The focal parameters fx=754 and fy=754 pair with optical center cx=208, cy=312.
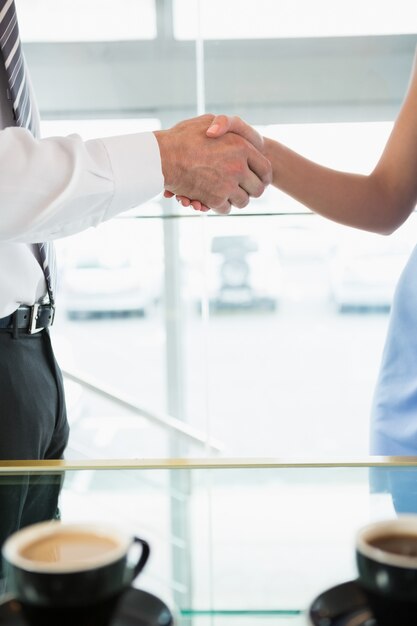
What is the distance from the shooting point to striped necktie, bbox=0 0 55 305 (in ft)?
3.71

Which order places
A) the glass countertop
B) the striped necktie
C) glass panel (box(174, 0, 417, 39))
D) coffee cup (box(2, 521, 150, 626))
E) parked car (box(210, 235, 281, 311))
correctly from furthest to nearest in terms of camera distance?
parked car (box(210, 235, 281, 311))
glass panel (box(174, 0, 417, 39))
the striped necktie
the glass countertop
coffee cup (box(2, 521, 150, 626))

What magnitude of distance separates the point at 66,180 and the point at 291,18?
6.77 ft

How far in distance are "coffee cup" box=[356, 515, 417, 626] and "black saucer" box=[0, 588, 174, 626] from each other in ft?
0.39

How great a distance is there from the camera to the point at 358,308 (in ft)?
10.9

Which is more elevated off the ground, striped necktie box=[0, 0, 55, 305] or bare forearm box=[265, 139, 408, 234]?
striped necktie box=[0, 0, 55, 305]

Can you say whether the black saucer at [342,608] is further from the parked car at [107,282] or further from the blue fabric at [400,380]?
the parked car at [107,282]

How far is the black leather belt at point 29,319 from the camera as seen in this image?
118 cm

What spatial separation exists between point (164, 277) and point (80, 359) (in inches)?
23.9

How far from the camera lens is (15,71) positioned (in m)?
1.15

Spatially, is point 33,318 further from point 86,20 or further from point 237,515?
point 86,20

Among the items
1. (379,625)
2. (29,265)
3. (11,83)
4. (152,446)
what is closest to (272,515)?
(379,625)

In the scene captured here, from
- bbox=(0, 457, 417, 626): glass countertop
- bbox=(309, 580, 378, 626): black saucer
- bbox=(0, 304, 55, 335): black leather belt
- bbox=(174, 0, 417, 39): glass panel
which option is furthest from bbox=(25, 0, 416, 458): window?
bbox=(309, 580, 378, 626): black saucer

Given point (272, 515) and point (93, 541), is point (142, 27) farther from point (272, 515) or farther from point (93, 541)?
point (93, 541)

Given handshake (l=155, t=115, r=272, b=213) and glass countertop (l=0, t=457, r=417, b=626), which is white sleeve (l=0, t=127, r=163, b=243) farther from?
glass countertop (l=0, t=457, r=417, b=626)
